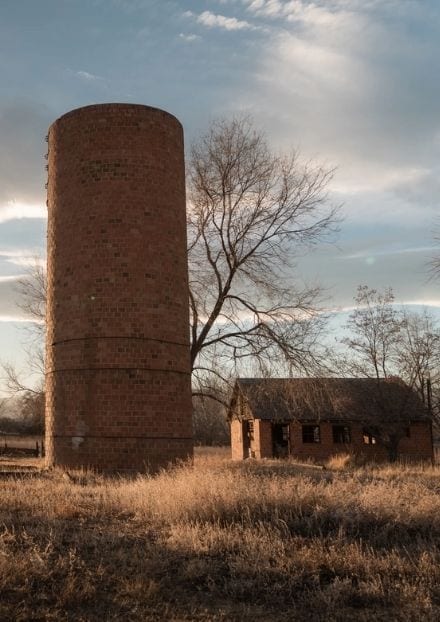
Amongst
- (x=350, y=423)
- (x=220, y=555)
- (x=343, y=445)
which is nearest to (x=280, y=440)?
(x=343, y=445)

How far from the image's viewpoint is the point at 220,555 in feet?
21.6

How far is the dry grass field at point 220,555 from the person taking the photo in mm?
5191

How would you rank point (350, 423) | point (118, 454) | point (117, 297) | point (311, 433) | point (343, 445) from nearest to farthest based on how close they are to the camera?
point (118, 454), point (117, 297), point (343, 445), point (350, 423), point (311, 433)

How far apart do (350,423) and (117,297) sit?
22114mm

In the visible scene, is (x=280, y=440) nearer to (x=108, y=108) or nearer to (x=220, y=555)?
(x=108, y=108)

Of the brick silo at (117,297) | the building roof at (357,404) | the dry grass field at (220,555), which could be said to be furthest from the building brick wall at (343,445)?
the dry grass field at (220,555)

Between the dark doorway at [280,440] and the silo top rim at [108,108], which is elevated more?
the silo top rim at [108,108]

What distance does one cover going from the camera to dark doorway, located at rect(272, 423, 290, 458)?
34.3 m

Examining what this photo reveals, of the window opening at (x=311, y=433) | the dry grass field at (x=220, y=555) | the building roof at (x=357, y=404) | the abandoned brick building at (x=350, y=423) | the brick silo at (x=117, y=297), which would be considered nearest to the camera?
the dry grass field at (x=220, y=555)

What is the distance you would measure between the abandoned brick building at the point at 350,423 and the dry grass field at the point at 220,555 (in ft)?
72.2

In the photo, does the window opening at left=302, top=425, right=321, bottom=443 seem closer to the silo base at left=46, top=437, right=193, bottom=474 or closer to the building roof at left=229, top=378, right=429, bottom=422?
the building roof at left=229, top=378, right=429, bottom=422

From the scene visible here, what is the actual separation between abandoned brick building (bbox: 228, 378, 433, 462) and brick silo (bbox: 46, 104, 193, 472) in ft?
53.6

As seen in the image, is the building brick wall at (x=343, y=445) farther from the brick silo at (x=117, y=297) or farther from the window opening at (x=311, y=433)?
the brick silo at (x=117, y=297)

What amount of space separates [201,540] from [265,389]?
13.9 metres
